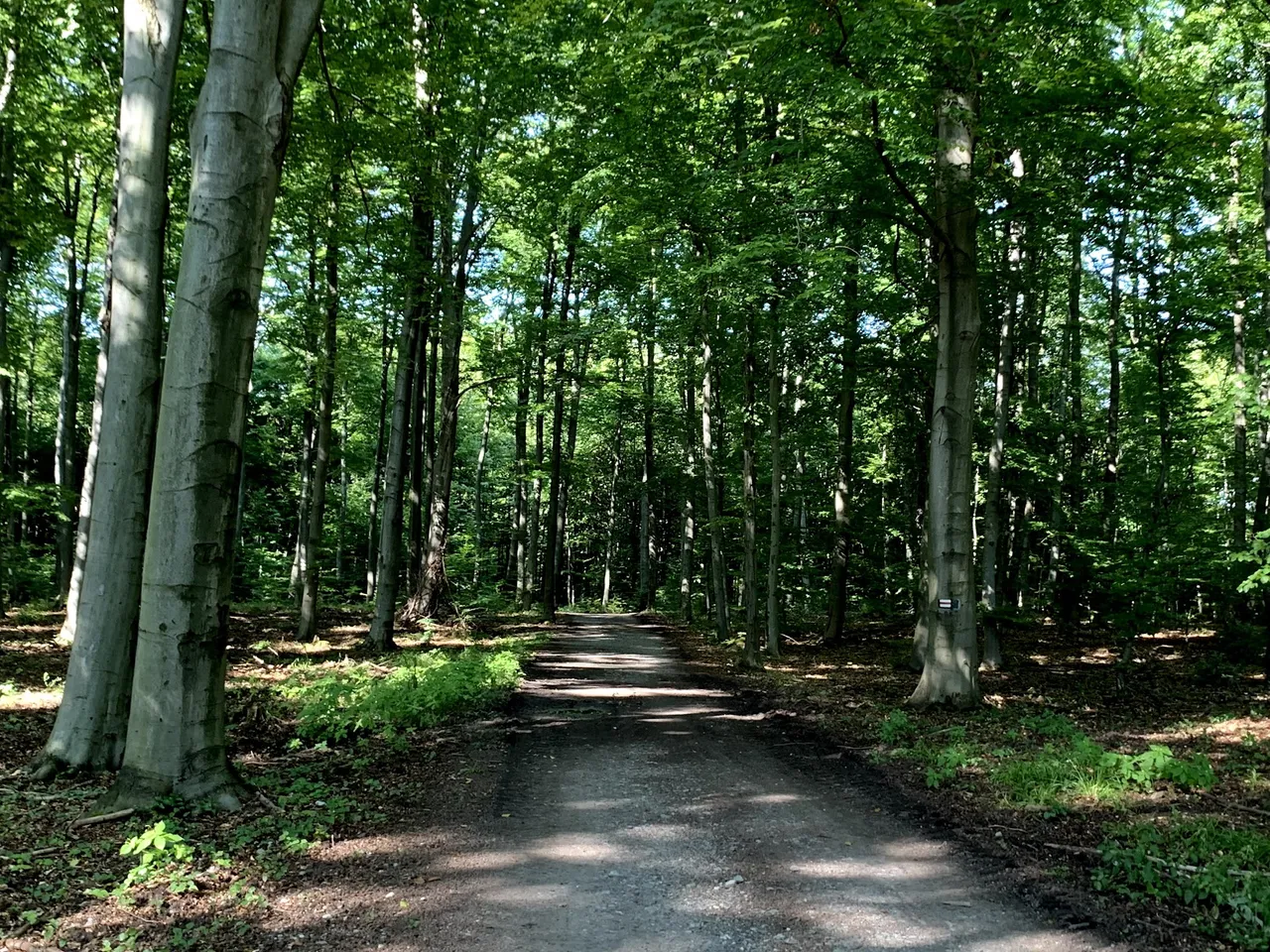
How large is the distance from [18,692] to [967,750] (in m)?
10.0

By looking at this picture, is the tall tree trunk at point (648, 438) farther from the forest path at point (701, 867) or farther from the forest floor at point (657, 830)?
the forest path at point (701, 867)

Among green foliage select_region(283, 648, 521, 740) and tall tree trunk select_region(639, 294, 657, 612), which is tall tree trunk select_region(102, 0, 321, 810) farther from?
tall tree trunk select_region(639, 294, 657, 612)

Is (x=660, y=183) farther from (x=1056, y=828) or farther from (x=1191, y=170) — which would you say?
(x=1056, y=828)

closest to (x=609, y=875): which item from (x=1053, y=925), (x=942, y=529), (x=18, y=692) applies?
(x=1053, y=925)

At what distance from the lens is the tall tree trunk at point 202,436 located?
4824 mm

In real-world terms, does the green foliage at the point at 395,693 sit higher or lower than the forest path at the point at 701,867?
higher

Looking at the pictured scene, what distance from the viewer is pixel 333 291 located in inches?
533

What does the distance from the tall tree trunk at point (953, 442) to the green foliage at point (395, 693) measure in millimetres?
5647

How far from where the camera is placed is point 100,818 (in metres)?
4.60

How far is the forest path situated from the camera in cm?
369

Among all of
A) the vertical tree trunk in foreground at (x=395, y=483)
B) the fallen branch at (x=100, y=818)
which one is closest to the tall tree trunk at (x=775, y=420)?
the vertical tree trunk in foreground at (x=395, y=483)

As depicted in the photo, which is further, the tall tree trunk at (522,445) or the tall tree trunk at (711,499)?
the tall tree trunk at (522,445)

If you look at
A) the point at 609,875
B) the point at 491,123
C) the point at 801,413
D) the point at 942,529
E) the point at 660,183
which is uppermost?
the point at 491,123

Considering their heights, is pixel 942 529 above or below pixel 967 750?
above
